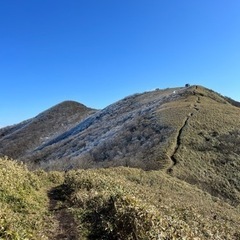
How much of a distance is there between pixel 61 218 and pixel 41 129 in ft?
308

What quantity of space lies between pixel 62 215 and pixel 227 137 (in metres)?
38.7

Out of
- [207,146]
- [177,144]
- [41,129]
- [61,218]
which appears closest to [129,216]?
[61,218]

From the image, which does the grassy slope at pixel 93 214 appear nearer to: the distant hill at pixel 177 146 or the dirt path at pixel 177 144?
the dirt path at pixel 177 144

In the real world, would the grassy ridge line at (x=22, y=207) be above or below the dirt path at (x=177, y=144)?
below

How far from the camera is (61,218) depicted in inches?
614

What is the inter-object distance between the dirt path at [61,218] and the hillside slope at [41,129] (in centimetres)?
6464

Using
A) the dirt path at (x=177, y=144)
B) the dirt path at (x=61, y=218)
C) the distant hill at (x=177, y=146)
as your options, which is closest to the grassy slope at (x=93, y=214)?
the dirt path at (x=61, y=218)

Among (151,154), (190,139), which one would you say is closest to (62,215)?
(151,154)

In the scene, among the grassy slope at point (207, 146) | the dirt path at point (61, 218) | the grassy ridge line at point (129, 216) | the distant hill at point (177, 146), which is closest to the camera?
the grassy ridge line at point (129, 216)

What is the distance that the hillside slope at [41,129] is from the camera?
90500mm

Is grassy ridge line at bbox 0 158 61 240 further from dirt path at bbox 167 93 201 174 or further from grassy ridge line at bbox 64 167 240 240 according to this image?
dirt path at bbox 167 93 201 174

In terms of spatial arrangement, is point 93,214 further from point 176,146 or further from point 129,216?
point 176,146

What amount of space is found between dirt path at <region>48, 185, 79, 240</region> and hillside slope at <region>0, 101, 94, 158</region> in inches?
2545

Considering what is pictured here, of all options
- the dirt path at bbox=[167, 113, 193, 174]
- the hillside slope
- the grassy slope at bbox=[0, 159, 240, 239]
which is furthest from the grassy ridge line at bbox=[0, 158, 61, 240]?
the hillside slope
